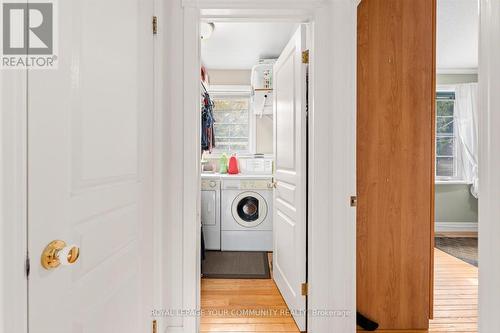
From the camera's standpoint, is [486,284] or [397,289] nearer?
[486,284]

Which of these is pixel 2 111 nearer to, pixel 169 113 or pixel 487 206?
pixel 169 113

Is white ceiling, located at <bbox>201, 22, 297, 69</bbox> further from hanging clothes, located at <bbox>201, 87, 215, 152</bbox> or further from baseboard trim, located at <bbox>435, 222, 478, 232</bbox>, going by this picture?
baseboard trim, located at <bbox>435, 222, 478, 232</bbox>

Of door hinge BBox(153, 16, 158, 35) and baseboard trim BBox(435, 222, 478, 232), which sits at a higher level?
door hinge BBox(153, 16, 158, 35)

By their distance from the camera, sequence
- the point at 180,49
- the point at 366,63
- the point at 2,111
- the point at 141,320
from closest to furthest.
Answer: the point at 2,111 < the point at 141,320 < the point at 180,49 < the point at 366,63

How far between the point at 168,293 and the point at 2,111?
1365mm

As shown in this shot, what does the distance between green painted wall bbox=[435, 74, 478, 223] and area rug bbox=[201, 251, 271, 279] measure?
10.1 feet

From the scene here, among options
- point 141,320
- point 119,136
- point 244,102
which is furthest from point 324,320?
point 244,102

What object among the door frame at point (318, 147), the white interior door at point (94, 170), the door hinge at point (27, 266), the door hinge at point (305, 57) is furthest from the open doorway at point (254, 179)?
the door hinge at point (27, 266)

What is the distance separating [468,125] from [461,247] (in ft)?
6.14

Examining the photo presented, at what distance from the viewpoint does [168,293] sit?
5.48ft

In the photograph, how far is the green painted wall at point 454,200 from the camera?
172 inches

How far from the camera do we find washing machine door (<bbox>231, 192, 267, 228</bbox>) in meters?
3.26

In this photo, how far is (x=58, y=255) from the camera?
0.75 metres

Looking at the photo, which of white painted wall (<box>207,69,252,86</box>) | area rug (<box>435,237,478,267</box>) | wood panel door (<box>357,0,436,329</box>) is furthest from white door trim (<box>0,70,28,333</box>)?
area rug (<box>435,237,478,267</box>)
